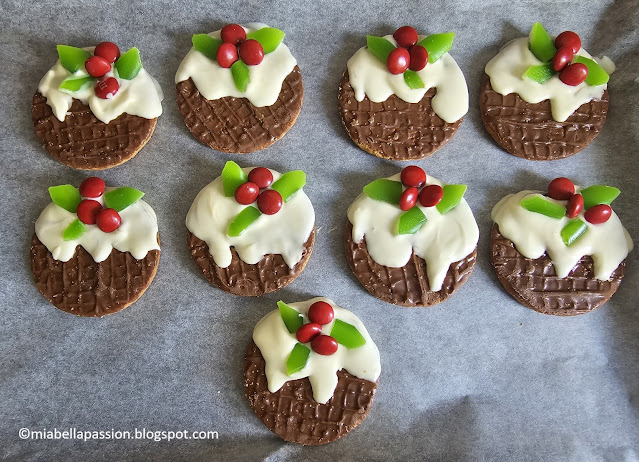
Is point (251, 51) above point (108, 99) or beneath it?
above

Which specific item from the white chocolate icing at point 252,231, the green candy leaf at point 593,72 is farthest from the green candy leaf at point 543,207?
the white chocolate icing at point 252,231

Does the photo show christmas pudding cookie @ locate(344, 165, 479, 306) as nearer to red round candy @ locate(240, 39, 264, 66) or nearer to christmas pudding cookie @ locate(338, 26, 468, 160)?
christmas pudding cookie @ locate(338, 26, 468, 160)

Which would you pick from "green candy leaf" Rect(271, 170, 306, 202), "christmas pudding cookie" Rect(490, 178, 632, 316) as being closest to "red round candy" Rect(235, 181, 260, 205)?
"green candy leaf" Rect(271, 170, 306, 202)

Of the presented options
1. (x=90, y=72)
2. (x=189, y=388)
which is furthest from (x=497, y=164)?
(x=90, y=72)

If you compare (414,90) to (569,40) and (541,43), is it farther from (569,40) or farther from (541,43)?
(569,40)

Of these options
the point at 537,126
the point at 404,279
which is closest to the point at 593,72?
the point at 537,126

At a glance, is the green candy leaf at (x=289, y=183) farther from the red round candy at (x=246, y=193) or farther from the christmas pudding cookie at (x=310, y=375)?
the christmas pudding cookie at (x=310, y=375)

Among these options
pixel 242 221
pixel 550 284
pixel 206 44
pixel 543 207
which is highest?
pixel 206 44
